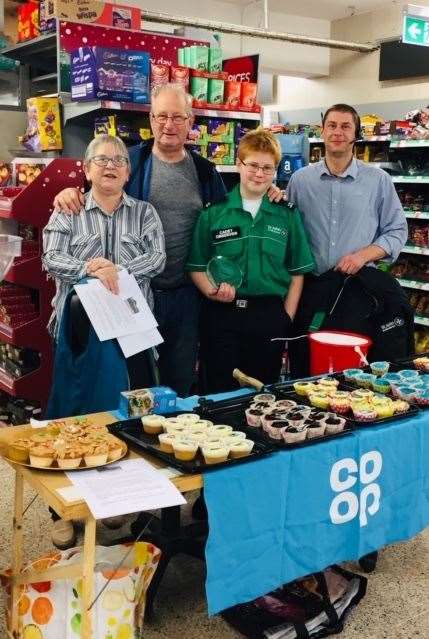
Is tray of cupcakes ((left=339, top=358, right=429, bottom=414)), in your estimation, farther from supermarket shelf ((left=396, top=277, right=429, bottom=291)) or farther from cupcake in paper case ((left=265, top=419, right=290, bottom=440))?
supermarket shelf ((left=396, top=277, right=429, bottom=291))

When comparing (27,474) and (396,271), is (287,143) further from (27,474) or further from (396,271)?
(27,474)

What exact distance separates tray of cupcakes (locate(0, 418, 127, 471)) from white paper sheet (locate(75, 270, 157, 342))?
32.4 inches

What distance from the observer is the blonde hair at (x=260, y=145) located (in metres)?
3.11

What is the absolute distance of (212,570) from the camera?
6.76ft

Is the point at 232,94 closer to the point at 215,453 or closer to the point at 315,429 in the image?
the point at 315,429

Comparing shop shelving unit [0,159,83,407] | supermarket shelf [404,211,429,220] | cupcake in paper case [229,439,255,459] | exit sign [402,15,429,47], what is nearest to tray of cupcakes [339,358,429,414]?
cupcake in paper case [229,439,255,459]

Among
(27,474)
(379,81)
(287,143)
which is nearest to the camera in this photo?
(27,474)

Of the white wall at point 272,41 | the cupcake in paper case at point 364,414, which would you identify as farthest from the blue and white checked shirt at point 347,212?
the white wall at point 272,41

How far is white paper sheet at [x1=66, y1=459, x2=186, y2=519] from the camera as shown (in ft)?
5.97

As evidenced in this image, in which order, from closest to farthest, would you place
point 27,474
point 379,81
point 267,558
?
point 27,474 < point 267,558 < point 379,81

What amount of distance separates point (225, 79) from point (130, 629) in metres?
3.94

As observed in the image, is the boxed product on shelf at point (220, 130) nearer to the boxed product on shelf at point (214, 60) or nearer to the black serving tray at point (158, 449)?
the boxed product on shelf at point (214, 60)

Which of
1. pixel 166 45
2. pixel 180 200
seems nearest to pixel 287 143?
pixel 166 45

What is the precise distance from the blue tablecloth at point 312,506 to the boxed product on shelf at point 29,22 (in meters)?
4.21
